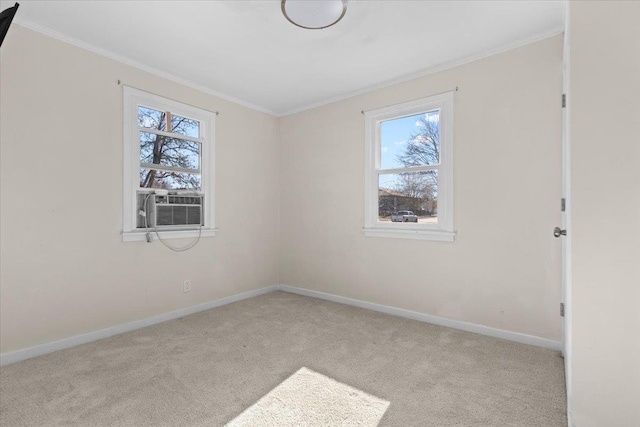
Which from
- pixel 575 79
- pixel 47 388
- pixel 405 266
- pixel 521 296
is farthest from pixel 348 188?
pixel 47 388

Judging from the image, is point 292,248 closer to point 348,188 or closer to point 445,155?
point 348,188

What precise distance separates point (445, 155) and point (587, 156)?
1.63 metres

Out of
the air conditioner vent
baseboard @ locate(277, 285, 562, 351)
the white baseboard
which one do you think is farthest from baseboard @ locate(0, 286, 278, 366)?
baseboard @ locate(277, 285, 562, 351)

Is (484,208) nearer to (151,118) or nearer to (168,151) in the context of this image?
(168,151)

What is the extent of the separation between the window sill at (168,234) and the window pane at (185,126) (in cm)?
106

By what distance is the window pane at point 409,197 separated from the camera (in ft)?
10.5

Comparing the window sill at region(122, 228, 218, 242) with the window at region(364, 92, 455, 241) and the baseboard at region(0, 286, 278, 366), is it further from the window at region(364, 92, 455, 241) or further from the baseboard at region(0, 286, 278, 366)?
the window at region(364, 92, 455, 241)

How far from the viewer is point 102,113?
2770 mm

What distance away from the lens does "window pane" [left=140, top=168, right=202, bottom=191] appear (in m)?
3.12

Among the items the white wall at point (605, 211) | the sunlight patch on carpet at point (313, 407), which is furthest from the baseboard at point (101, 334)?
the white wall at point (605, 211)

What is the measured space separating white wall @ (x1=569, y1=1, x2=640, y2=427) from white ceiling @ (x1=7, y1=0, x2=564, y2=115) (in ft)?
3.27

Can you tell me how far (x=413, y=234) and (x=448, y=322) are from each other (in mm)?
896

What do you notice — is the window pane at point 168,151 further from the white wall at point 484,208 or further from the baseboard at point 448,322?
the baseboard at point 448,322

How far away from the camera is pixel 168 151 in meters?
3.32
